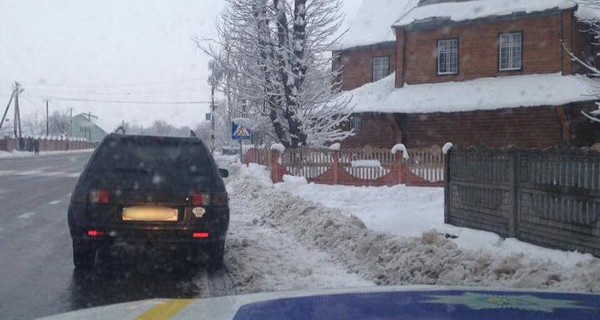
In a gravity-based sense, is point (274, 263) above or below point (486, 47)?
below

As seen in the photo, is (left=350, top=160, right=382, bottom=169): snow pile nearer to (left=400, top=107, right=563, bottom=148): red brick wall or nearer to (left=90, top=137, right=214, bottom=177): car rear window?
(left=400, top=107, right=563, bottom=148): red brick wall

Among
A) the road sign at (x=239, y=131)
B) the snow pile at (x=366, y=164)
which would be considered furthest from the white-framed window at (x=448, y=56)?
the snow pile at (x=366, y=164)

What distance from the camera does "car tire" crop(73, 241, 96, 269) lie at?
8289 mm

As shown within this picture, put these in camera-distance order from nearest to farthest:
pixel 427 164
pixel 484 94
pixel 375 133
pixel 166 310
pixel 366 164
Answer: pixel 166 310 < pixel 427 164 < pixel 366 164 < pixel 484 94 < pixel 375 133

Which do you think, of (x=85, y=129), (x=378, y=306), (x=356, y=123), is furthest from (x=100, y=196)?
(x=85, y=129)

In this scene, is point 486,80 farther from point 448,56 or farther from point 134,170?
point 134,170

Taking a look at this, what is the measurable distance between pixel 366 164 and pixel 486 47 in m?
9.21

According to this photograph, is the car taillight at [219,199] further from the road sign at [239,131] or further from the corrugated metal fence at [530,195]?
the road sign at [239,131]

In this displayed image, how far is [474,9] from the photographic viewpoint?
86.9 feet

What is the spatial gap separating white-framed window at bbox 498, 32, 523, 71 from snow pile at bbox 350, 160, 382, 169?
8870 millimetres

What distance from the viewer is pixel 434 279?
24.4 ft

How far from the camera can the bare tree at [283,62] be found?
23.4 metres

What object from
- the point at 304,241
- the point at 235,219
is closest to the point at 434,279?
the point at 304,241

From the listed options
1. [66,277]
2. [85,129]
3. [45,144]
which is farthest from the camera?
[85,129]
